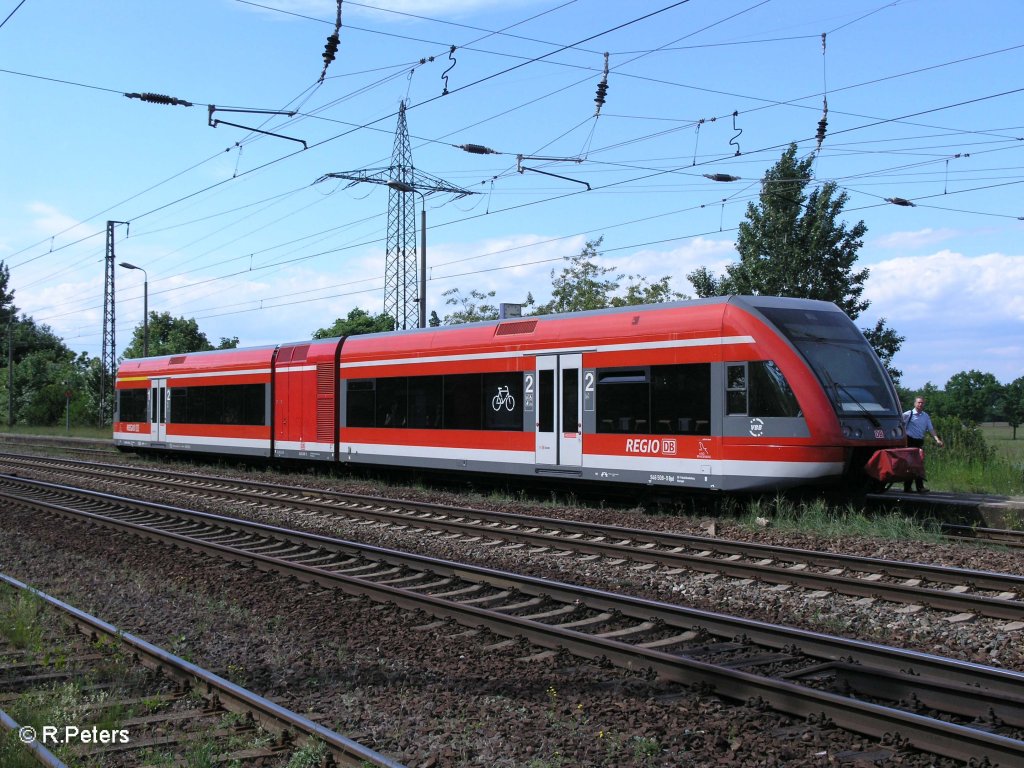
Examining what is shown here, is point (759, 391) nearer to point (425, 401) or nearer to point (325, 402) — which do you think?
point (425, 401)

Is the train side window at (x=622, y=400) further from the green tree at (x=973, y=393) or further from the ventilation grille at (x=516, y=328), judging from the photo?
the green tree at (x=973, y=393)

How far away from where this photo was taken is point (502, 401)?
16391 millimetres

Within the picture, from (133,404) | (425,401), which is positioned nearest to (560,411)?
(425,401)

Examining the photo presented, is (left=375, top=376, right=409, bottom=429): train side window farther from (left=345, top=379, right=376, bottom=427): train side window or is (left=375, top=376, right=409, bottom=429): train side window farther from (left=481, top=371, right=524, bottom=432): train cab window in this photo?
(left=481, top=371, right=524, bottom=432): train cab window

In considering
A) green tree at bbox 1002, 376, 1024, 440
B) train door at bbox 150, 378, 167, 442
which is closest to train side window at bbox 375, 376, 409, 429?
train door at bbox 150, 378, 167, 442

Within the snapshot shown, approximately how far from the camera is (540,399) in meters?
15.7

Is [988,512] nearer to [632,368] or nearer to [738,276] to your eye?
[632,368]

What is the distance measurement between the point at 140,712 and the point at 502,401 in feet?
36.3

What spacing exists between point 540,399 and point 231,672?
9714mm

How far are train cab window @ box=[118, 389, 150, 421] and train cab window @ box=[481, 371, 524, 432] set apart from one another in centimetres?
1549

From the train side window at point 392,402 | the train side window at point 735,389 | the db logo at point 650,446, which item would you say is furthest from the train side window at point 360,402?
the train side window at point 735,389

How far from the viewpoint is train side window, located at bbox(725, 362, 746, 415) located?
504 inches

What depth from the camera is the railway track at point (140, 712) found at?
4.91m

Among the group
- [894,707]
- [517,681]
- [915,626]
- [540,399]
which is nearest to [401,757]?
[517,681]
